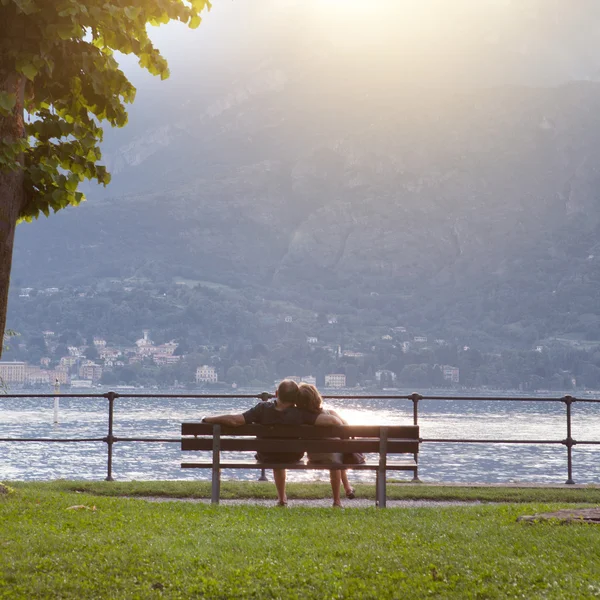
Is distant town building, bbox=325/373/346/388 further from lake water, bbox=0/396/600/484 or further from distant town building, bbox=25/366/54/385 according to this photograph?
lake water, bbox=0/396/600/484

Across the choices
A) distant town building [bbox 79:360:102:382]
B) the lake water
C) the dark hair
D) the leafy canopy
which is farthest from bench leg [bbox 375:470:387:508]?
distant town building [bbox 79:360:102:382]

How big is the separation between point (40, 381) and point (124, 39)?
Answer: 139312 mm

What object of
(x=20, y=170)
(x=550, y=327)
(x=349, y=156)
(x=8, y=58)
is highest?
(x=349, y=156)

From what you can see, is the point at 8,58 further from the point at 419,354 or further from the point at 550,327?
the point at 550,327

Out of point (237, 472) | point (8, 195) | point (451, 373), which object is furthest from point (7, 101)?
point (451, 373)

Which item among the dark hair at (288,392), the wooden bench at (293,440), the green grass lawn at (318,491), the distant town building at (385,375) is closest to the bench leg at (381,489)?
the wooden bench at (293,440)

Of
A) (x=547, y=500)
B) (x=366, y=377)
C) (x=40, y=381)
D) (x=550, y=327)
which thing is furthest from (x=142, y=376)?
(x=547, y=500)

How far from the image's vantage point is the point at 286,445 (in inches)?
314

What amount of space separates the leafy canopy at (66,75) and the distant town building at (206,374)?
438 ft

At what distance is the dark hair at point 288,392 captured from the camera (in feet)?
26.8

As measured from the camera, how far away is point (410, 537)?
6.30 m

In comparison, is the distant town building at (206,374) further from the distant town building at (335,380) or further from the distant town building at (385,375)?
the distant town building at (385,375)

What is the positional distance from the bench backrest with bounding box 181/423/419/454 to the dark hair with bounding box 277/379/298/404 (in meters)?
0.27

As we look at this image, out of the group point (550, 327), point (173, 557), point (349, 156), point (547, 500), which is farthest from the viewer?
point (349, 156)
